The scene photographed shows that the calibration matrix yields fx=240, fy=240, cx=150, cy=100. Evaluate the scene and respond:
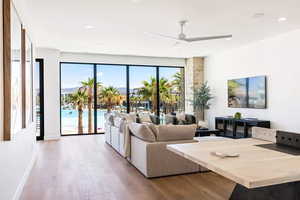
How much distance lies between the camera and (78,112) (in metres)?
8.19

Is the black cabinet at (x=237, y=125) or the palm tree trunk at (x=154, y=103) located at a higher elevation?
the palm tree trunk at (x=154, y=103)

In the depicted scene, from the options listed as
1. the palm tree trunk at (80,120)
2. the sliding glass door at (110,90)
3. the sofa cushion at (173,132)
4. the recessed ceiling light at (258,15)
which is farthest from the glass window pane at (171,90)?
the sofa cushion at (173,132)

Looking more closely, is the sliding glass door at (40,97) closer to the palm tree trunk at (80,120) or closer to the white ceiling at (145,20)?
the white ceiling at (145,20)

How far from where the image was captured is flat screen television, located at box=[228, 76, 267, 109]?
20.7 ft

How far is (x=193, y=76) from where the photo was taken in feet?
29.1

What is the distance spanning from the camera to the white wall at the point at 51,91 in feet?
23.5

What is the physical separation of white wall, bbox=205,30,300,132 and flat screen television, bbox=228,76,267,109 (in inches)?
5.2

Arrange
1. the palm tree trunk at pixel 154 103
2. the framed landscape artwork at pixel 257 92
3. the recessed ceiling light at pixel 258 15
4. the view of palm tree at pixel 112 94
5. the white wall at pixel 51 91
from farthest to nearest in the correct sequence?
the palm tree trunk at pixel 154 103
the view of palm tree at pixel 112 94
the white wall at pixel 51 91
the framed landscape artwork at pixel 257 92
the recessed ceiling light at pixel 258 15

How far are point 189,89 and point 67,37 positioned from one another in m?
4.96

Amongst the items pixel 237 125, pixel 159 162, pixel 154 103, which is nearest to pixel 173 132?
pixel 159 162

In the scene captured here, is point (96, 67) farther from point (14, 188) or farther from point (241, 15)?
point (14, 188)

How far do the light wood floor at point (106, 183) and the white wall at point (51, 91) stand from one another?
7.91 ft

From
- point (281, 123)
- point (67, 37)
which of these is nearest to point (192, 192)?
point (281, 123)

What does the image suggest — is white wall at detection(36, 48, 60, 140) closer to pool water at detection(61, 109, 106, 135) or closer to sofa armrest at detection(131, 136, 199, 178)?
pool water at detection(61, 109, 106, 135)
